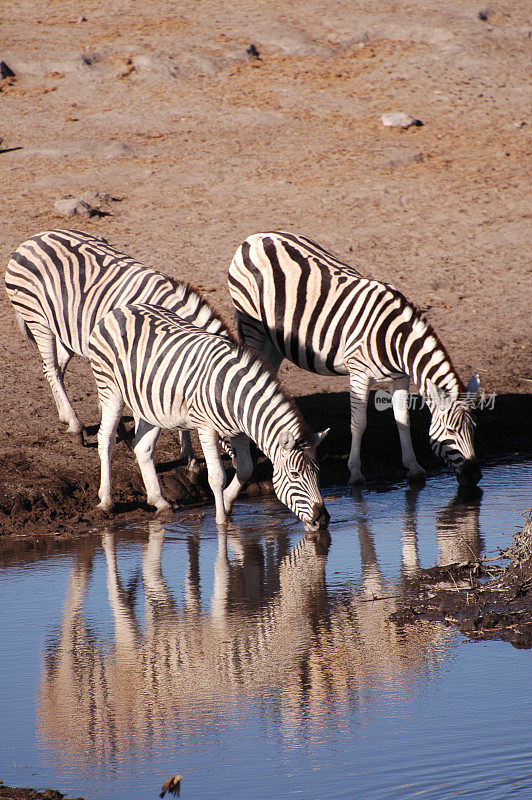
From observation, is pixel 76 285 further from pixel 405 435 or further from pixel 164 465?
pixel 405 435

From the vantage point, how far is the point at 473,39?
21484 mm

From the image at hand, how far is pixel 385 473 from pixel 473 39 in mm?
14949

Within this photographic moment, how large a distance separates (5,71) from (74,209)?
5.97 m

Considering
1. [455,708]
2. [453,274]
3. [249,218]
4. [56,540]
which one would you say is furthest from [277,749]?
[249,218]

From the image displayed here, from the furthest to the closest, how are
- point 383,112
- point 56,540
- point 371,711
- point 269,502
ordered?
point 383,112 → point 269,502 → point 56,540 → point 371,711

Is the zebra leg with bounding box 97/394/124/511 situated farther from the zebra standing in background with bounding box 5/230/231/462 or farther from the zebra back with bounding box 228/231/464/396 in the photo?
the zebra back with bounding box 228/231/464/396

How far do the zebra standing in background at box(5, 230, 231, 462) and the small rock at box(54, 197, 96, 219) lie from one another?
15.2 ft

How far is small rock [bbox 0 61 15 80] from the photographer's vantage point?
19594 mm

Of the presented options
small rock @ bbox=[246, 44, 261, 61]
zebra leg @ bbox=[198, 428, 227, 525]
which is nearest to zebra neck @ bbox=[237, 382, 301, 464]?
zebra leg @ bbox=[198, 428, 227, 525]

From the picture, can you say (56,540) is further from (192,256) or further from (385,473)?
(192,256)

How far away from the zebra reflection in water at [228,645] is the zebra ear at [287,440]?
71 cm

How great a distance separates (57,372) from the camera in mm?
10391

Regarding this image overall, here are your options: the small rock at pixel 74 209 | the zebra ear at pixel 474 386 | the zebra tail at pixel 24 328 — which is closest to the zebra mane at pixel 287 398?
the zebra ear at pixel 474 386

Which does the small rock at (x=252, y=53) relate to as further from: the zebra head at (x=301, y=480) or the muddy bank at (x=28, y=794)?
the muddy bank at (x=28, y=794)
